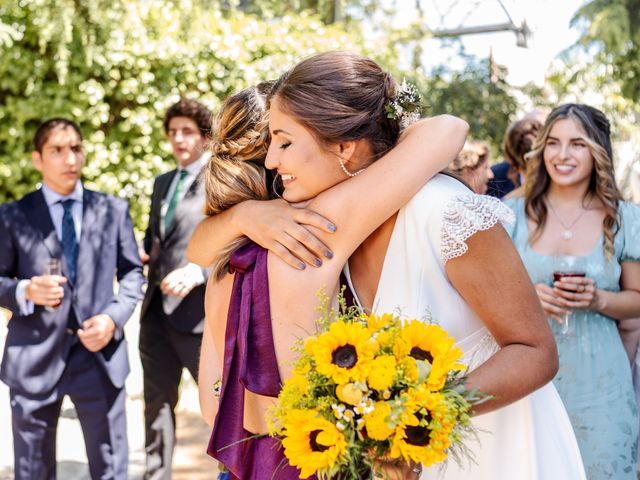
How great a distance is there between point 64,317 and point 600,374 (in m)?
2.96

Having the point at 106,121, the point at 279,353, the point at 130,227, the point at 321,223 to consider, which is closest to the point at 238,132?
the point at 321,223

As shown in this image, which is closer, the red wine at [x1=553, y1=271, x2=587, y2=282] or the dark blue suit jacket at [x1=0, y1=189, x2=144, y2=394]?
the red wine at [x1=553, y1=271, x2=587, y2=282]

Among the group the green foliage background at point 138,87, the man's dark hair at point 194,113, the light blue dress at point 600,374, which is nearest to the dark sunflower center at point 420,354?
the light blue dress at point 600,374

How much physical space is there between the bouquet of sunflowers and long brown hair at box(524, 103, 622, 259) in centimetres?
249

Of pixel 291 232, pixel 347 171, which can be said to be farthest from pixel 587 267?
pixel 291 232

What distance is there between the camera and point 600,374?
13.1ft

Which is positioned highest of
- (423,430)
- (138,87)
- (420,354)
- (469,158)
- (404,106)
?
(404,106)

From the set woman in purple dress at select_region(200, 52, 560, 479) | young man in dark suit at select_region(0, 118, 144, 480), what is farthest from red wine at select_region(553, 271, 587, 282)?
young man in dark suit at select_region(0, 118, 144, 480)

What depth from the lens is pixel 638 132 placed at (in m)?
9.61

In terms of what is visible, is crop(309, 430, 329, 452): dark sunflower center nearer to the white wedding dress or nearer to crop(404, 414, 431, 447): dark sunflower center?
crop(404, 414, 431, 447): dark sunflower center

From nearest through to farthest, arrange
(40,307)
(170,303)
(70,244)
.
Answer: (40,307)
(70,244)
(170,303)

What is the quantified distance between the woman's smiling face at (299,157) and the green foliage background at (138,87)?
774 centimetres

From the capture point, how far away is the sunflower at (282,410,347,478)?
1788 mm

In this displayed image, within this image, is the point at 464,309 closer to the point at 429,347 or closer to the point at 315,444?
the point at 429,347
